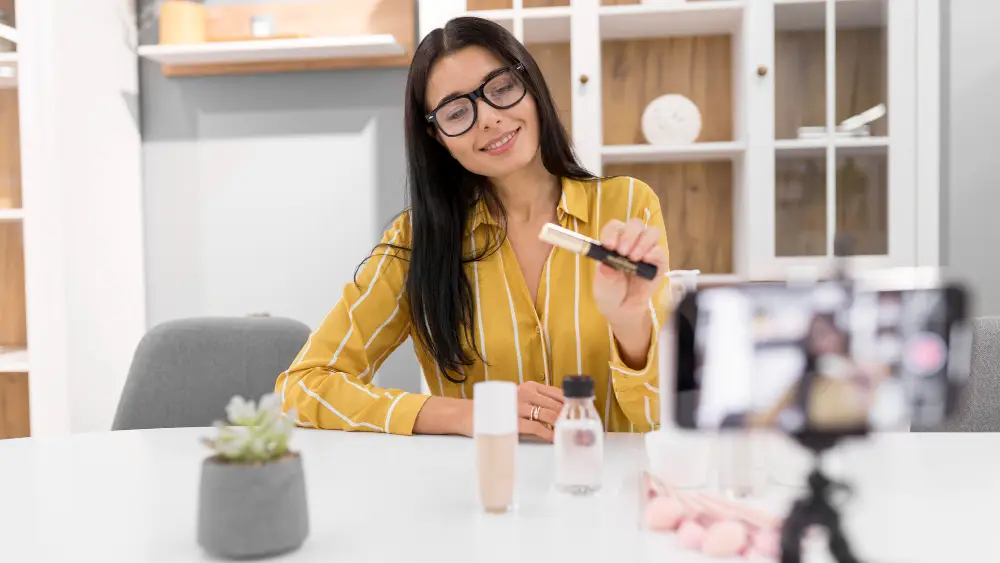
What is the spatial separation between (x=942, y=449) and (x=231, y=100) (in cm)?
245

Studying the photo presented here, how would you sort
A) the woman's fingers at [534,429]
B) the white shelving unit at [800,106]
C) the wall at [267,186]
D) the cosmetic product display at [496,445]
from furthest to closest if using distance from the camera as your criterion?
the wall at [267,186] < the white shelving unit at [800,106] < the woman's fingers at [534,429] < the cosmetic product display at [496,445]

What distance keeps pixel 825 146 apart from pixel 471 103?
A: 143 centimetres

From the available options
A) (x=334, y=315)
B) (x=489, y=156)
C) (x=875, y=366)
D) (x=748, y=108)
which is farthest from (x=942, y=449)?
(x=748, y=108)

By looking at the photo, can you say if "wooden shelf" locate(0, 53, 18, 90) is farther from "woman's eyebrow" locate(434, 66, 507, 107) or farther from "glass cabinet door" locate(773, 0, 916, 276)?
"glass cabinet door" locate(773, 0, 916, 276)

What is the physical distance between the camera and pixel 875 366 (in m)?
0.43

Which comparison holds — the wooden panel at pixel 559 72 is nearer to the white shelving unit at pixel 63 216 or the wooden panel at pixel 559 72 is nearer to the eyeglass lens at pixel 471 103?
the eyeglass lens at pixel 471 103

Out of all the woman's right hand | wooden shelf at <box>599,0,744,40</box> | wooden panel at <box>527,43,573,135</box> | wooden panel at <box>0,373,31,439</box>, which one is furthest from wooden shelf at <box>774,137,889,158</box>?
wooden panel at <box>0,373,31,439</box>

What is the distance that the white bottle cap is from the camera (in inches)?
31.0

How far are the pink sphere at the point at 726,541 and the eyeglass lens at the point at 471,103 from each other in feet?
2.90

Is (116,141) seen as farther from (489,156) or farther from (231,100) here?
(489,156)

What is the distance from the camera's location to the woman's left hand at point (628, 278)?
832 millimetres

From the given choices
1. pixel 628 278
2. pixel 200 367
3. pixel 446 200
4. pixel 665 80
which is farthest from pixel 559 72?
pixel 628 278

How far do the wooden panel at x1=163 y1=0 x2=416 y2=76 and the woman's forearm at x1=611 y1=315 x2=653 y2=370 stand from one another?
1.72 m

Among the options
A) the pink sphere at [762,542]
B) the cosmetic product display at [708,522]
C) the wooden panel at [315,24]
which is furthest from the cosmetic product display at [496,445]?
the wooden panel at [315,24]
